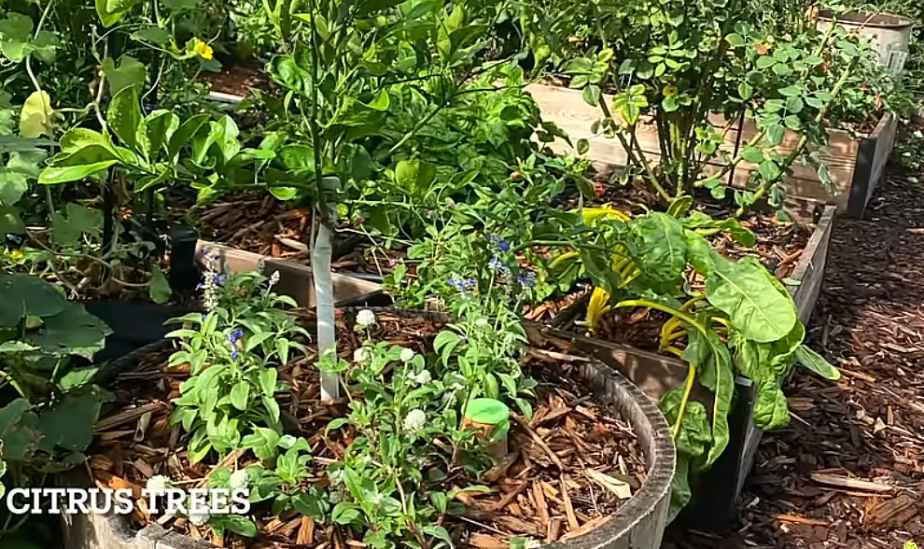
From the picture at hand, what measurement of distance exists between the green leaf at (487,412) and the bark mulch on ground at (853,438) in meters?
0.98

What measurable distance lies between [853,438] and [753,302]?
1.22 meters

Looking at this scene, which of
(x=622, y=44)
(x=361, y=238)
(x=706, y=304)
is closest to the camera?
(x=706, y=304)

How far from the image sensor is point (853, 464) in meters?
3.03

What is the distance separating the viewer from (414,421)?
5.66ft

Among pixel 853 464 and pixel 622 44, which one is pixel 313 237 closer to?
pixel 853 464

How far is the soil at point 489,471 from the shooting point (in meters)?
1.71

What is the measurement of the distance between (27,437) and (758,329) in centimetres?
145

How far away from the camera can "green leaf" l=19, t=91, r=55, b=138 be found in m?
2.15

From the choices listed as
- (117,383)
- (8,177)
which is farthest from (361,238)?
(8,177)

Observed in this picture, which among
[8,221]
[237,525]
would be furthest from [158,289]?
[237,525]

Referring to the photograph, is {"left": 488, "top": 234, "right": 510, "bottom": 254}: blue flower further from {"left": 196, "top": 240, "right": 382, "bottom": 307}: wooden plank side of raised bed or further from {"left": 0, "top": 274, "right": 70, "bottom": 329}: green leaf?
{"left": 0, "top": 274, "right": 70, "bottom": 329}: green leaf

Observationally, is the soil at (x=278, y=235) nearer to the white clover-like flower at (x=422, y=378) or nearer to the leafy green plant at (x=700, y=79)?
the leafy green plant at (x=700, y=79)

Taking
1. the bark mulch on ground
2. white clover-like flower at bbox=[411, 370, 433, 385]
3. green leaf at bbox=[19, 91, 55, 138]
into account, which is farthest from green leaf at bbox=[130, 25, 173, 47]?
the bark mulch on ground

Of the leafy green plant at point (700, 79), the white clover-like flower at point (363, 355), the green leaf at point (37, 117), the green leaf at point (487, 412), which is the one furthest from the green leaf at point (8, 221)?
the leafy green plant at point (700, 79)
